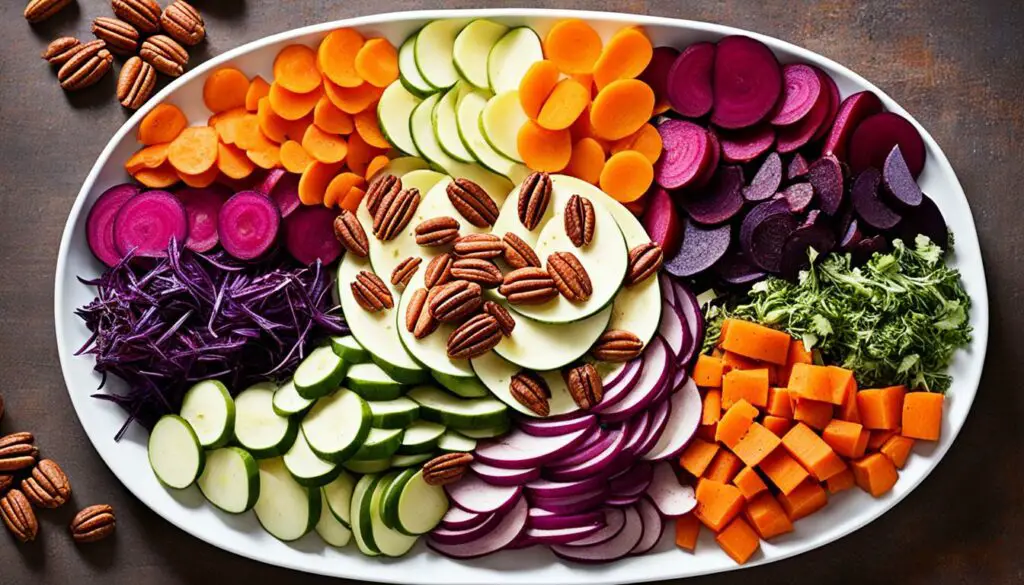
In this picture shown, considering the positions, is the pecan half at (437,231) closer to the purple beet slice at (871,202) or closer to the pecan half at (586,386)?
the pecan half at (586,386)

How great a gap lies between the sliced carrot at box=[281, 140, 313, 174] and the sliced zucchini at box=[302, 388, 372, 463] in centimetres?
60

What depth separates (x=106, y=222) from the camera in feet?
7.80

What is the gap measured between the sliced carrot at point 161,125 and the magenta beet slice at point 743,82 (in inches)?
56.3

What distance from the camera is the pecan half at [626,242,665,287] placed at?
7.39 ft

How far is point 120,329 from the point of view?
2.32 m

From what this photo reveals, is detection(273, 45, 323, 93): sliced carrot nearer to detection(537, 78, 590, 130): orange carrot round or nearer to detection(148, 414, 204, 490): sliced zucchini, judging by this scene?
detection(537, 78, 590, 130): orange carrot round

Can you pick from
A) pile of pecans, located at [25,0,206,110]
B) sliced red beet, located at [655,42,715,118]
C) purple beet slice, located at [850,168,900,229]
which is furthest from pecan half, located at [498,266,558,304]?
pile of pecans, located at [25,0,206,110]

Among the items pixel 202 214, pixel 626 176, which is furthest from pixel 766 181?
pixel 202 214

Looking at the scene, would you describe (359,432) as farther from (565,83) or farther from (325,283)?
(565,83)

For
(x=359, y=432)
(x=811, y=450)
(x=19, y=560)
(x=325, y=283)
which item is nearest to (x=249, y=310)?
(x=325, y=283)

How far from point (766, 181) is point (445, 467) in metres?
1.12

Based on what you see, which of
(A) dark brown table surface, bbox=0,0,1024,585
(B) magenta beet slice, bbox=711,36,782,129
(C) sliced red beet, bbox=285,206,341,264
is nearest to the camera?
(B) magenta beet slice, bbox=711,36,782,129

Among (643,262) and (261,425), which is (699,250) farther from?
(261,425)

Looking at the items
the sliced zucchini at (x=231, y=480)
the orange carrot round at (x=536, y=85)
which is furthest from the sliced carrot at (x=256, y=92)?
the sliced zucchini at (x=231, y=480)
